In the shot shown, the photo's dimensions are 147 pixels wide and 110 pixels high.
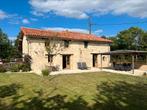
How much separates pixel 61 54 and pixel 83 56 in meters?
4.37

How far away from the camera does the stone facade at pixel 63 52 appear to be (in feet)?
86.0

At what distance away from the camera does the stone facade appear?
26.2m

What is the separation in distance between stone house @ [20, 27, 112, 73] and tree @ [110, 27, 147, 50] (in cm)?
2171

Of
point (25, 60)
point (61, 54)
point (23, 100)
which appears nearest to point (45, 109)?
point (23, 100)

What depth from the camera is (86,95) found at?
1048cm

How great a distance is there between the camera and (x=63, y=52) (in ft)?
94.3

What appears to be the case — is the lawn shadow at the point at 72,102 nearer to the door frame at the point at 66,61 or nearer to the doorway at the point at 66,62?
the door frame at the point at 66,61

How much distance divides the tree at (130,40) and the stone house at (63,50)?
855 inches

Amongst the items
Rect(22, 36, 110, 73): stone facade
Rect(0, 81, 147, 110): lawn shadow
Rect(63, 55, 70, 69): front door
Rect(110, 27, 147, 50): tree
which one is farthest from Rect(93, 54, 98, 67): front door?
Rect(0, 81, 147, 110): lawn shadow

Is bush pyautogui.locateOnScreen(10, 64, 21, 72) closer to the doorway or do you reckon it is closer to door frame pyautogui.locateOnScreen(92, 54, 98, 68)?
the doorway

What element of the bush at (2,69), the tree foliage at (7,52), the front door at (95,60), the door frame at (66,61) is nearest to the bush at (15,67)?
the bush at (2,69)

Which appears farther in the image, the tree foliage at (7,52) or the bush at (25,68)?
the tree foliage at (7,52)

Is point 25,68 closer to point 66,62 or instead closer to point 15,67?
point 15,67

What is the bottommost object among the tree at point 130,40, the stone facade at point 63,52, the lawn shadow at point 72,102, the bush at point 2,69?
the lawn shadow at point 72,102
